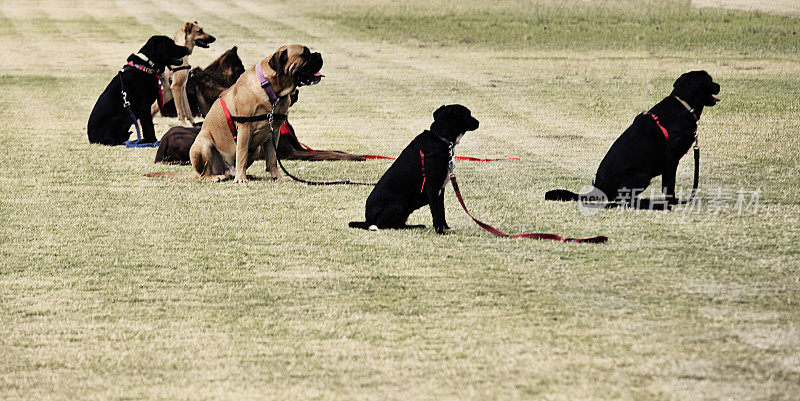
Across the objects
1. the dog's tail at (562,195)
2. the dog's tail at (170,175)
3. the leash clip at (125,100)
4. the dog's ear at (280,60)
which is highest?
the dog's ear at (280,60)

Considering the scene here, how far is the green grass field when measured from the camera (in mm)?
4539

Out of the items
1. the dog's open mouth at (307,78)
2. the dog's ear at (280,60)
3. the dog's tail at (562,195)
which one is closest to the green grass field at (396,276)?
the dog's tail at (562,195)

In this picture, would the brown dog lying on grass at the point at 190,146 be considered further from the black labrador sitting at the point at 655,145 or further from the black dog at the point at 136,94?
the black labrador sitting at the point at 655,145

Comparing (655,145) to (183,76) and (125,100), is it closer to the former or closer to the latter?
(125,100)

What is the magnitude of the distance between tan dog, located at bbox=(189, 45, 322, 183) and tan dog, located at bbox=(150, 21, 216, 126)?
3.22 meters

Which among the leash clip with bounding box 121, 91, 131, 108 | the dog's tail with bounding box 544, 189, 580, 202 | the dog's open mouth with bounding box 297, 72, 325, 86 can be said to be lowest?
the dog's tail with bounding box 544, 189, 580, 202

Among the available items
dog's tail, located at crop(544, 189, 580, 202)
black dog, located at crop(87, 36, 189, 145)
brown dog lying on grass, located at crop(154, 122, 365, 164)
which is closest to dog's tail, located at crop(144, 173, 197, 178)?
brown dog lying on grass, located at crop(154, 122, 365, 164)

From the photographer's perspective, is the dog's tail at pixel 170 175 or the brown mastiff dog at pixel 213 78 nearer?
the dog's tail at pixel 170 175

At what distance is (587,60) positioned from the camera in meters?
19.9

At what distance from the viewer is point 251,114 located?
8859mm

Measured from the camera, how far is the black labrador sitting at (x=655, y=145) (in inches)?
303

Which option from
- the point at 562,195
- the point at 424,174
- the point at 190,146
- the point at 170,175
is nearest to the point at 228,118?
the point at 170,175

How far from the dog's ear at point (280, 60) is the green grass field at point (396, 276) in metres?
1.10

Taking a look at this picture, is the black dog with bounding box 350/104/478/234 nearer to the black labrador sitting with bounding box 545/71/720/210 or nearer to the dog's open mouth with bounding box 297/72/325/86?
the black labrador sitting with bounding box 545/71/720/210
